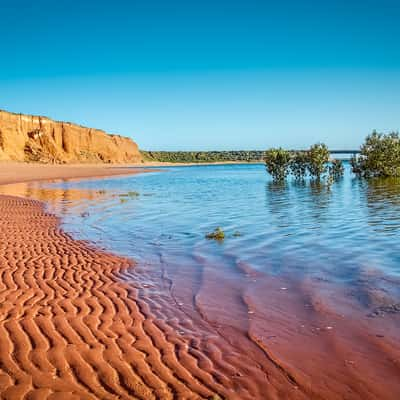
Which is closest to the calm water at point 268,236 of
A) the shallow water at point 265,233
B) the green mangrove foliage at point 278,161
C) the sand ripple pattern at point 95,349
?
the shallow water at point 265,233

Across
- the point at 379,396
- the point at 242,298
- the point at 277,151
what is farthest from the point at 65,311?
the point at 277,151

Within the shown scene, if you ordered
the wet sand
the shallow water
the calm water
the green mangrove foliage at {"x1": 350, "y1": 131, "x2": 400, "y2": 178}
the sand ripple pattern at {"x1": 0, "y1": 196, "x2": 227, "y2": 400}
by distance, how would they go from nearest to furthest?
the sand ripple pattern at {"x1": 0, "y1": 196, "x2": 227, "y2": 400}, the wet sand, the calm water, the shallow water, the green mangrove foliage at {"x1": 350, "y1": 131, "x2": 400, "y2": 178}

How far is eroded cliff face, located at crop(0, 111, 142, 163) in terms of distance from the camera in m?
80.8

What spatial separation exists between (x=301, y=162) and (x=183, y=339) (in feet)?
127

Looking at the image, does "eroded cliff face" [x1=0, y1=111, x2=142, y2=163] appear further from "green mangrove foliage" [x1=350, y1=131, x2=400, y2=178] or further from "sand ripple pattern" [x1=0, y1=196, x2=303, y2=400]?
"sand ripple pattern" [x1=0, y1=196, x2=303, y2=400]

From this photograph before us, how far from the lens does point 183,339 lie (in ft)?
16.6

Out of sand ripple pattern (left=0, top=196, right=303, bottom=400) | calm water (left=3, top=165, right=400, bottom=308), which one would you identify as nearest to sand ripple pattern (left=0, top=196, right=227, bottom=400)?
sand ripple pattern (left=0, top=196, right=303, bottom=400)

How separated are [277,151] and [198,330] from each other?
3767cm

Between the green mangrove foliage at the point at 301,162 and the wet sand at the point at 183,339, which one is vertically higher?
the green mangrove foliage at the point at 301,162

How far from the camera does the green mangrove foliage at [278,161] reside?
41.6m

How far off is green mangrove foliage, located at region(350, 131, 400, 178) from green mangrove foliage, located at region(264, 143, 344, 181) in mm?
3404

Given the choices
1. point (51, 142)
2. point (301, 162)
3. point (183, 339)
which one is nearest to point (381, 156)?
point (301, 162)

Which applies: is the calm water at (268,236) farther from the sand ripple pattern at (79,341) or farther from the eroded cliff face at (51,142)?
the eroded cliff face at (51,142)

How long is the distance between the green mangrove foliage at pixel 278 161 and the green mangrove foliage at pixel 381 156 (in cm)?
748
